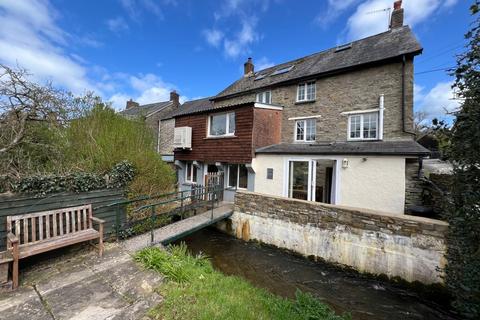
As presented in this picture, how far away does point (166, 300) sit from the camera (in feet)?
12.4

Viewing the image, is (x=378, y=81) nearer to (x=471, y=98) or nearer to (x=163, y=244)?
(x=471, y=98)

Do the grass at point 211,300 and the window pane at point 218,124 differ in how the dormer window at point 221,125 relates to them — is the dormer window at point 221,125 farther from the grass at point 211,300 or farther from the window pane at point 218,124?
the grass at point 211,300

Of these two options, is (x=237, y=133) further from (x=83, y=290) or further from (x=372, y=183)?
(x=83, y=290)

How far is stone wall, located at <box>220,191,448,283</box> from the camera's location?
613cm

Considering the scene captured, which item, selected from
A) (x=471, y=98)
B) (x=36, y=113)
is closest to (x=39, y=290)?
(x=36, y=113)

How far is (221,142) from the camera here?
12898 millimetres

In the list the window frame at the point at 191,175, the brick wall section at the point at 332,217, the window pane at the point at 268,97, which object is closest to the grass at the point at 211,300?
the brick wall section at the point at 332,217

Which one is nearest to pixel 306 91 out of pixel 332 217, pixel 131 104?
pixel 332 217

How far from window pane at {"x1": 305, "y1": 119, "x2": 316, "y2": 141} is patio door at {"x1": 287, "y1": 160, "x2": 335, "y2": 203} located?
1588 mm

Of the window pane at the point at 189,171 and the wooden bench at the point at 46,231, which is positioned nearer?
the wooden bench at the point at 46,231

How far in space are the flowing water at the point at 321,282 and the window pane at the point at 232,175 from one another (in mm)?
4669

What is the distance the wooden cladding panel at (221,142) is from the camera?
463 inches

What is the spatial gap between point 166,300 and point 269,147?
9.40m

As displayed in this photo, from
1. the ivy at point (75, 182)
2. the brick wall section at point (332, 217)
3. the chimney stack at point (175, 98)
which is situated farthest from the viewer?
the chimney stack at point (175, 98)
